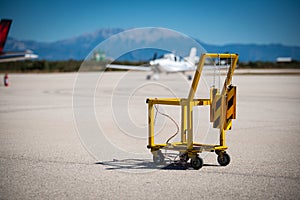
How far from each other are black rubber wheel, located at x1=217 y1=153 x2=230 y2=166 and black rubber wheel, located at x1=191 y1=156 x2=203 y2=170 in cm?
38

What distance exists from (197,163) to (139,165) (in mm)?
923

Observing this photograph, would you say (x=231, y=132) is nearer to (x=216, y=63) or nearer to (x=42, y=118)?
(x=216, y=63)

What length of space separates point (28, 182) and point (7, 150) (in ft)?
7.74

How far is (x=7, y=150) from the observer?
24.9 feet

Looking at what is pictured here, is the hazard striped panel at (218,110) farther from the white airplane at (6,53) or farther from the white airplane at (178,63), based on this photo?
the white airplane at (6,53)

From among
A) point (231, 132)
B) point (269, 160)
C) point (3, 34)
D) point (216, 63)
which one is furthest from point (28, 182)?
point (3, 34)

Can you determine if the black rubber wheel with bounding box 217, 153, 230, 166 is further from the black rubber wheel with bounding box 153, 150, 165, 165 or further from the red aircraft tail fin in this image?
the red aircraft tail fin

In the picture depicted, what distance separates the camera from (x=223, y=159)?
632cm

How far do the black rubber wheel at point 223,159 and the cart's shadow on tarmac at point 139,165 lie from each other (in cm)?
15

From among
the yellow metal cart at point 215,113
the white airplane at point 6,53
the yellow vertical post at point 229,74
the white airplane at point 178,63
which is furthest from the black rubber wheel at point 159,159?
the white airplane at point 6,53

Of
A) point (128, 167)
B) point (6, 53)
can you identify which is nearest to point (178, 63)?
point (128, 167)

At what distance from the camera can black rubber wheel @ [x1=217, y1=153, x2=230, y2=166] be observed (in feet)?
20.7

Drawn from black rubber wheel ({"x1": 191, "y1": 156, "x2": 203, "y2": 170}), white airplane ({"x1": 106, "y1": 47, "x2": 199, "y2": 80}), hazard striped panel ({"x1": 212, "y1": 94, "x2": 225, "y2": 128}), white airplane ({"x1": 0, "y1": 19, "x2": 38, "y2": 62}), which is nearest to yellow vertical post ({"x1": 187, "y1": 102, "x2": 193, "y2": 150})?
black rubber wheel ({"x1": 191, "y1": 156, "x2": 203, "y2": 170})

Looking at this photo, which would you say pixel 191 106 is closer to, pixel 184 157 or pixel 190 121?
pixel 190 121
